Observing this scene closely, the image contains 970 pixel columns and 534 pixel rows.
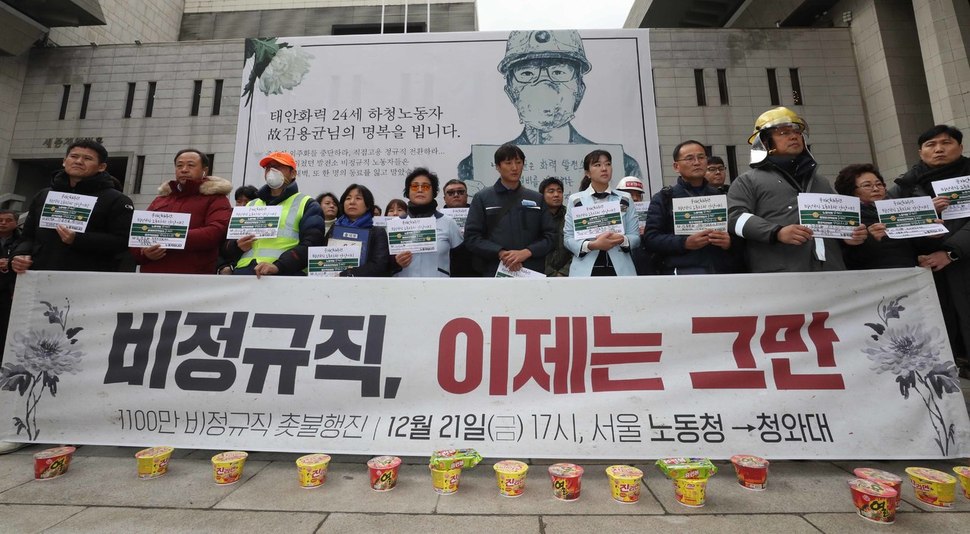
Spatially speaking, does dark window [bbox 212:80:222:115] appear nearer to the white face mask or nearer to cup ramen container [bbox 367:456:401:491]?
the white face mask

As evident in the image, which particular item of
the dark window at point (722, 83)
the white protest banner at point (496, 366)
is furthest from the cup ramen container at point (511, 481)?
the dark window at point (722, 83)

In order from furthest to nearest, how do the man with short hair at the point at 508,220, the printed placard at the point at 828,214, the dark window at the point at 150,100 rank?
1. the dark window at the point at 150,100
2. the man with short hair at the point at 508,220
3. the printed placard at the point at 828,214

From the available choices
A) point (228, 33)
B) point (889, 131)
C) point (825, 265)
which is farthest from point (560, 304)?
point (228, 33)

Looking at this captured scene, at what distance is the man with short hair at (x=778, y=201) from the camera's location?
2439mm

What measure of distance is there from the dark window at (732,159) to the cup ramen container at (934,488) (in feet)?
27.3

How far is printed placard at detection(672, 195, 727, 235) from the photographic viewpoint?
2.56 meters

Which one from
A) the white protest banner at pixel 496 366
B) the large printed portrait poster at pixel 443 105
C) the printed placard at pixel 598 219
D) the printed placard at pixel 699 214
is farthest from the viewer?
the large printed portrait poster at pixel 443 105

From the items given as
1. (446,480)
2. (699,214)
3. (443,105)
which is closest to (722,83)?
(443,105)

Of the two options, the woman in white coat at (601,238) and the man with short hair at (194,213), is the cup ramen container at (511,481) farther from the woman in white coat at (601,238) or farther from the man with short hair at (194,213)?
the man with short hair at (194,213)

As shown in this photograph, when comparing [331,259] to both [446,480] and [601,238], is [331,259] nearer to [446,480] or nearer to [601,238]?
[446,480]

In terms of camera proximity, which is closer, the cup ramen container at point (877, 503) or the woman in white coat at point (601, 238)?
the cup ramen container at point (877, 503)

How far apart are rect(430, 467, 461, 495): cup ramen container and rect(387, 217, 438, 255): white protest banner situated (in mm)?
1516

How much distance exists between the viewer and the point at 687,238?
265cm

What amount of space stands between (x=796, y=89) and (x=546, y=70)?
5.98 m
